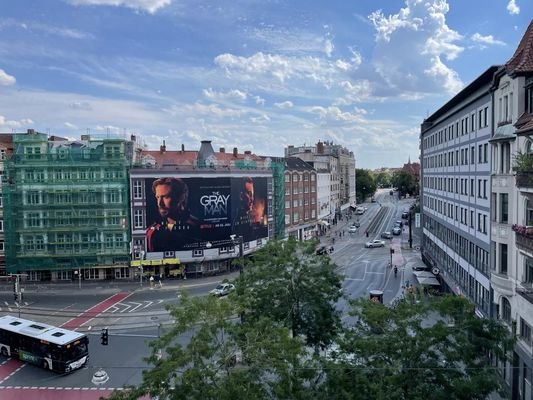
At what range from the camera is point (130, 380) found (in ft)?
89.3

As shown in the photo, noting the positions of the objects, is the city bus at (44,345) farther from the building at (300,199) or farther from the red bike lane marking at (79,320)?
the building at (300,199)

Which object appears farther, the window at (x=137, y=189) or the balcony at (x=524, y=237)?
the window at (x=137, y=189)

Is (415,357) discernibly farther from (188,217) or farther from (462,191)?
(188,217)

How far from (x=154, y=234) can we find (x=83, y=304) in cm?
1261

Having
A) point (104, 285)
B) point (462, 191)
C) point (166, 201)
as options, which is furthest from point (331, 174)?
point (462, 191)

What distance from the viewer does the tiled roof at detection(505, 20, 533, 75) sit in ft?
72.3

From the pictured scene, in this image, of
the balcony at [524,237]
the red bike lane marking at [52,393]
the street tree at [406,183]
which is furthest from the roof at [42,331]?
the street tree at [406,183]

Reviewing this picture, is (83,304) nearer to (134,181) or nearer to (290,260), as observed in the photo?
(134,181)

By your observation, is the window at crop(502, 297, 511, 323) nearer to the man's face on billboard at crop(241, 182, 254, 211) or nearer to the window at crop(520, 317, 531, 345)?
the window at crop(520, 317, 531, 345)

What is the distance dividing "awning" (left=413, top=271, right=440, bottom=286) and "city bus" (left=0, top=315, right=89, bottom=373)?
105 ft

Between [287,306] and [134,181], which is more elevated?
[134,181]

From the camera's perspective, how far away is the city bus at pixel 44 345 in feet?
93.9

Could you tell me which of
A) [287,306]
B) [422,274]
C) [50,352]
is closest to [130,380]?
[50,352]

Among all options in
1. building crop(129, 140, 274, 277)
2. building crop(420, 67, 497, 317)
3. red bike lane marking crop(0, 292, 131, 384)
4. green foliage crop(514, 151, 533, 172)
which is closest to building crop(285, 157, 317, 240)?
building crop(129, 140, 274, 277)
